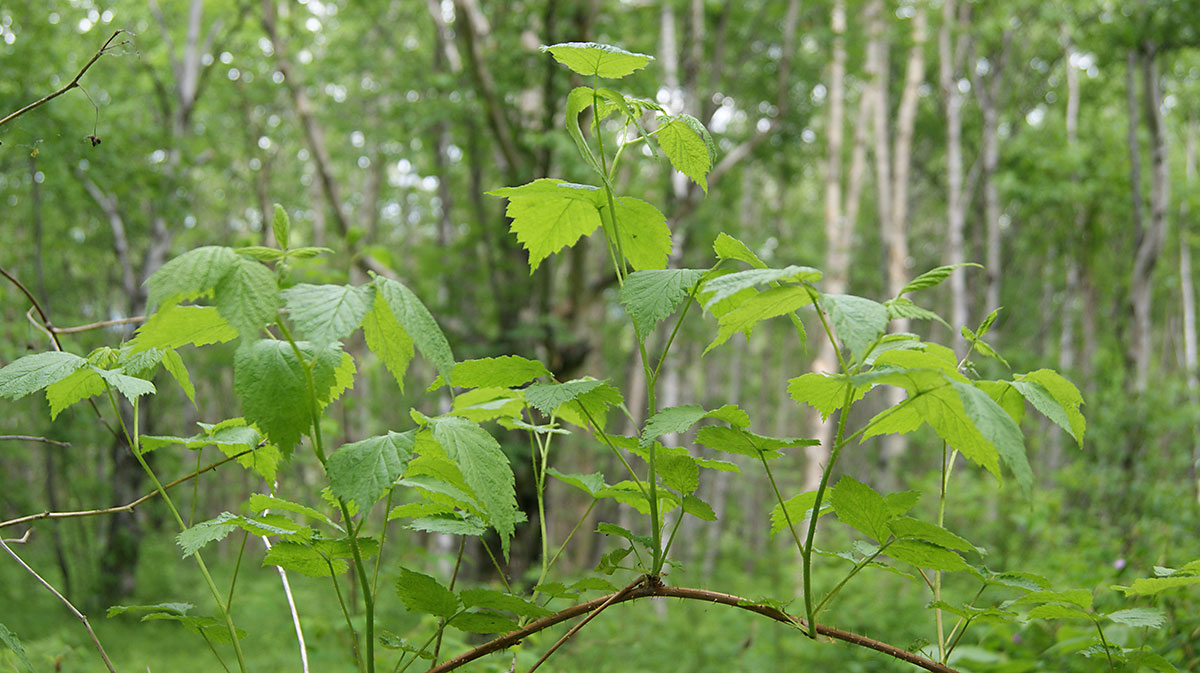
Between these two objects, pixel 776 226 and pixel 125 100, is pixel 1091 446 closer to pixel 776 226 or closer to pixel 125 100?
pixel 776 226

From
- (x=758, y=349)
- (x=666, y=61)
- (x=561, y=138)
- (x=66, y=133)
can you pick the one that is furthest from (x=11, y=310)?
(x=758, y=349)

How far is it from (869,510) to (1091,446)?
10108mm

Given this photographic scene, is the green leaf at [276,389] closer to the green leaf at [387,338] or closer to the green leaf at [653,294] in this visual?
the green leaf at [387,338]

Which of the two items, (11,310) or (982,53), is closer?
(11,310)

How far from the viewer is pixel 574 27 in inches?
252

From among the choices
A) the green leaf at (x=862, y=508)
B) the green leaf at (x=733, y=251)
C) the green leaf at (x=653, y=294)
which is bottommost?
the green leaf at (x=862, y=508)

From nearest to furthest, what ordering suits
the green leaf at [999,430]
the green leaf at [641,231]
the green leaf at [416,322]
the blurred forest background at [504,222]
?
the green leaf at [999,430] → the green leaf at [416,322] → the green leaf at [641,231] → the blurred forest background at [504,222]

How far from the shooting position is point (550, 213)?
1.03m

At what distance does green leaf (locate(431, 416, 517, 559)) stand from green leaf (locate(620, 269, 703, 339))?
214 mm

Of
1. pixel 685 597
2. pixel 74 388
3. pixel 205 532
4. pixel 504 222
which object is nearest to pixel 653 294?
pixel 685 597

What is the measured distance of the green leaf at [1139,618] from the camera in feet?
3.29

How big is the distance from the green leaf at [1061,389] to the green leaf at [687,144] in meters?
0.49

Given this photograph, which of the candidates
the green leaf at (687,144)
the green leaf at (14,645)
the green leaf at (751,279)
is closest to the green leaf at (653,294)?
the green leaf at (751,279)

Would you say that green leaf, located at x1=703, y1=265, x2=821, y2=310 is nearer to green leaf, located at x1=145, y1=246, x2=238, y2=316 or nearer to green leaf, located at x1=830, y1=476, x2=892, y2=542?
green leaf, located at x1=830, y1=476, x2=892, y2=542
